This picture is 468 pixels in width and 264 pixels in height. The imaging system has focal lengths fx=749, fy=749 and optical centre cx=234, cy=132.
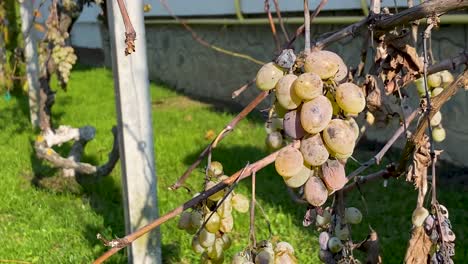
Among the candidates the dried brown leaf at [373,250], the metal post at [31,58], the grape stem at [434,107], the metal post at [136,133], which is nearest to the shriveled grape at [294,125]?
the grape stem at [434,107]

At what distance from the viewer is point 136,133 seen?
7.88ft

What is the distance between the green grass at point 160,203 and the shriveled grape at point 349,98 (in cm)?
237

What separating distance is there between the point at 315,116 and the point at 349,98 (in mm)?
70

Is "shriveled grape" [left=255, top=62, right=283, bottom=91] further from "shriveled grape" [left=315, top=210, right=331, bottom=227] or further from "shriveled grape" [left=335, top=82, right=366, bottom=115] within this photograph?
"shriveled grape" [left=315, top=210, right=331, bottom=227]

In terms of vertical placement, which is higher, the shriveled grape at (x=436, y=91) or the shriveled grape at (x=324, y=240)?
the shriveled grape at (x=436, y=91)

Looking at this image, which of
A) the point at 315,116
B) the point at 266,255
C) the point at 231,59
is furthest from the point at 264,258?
the point at 231,59

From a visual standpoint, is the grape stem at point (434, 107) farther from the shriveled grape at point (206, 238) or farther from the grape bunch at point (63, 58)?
the grape bunch at point (63, 58)

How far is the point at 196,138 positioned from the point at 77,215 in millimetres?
1839

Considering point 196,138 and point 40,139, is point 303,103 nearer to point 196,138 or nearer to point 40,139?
point 40,139

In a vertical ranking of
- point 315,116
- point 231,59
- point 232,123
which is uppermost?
point 315,116

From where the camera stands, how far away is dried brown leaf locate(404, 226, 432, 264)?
140 centimetres

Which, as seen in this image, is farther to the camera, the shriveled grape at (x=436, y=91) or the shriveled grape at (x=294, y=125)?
the shriveled grape at (x=436, y=91)

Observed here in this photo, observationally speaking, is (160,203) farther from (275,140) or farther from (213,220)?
(213,220)

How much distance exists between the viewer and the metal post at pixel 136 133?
7.63 feet
